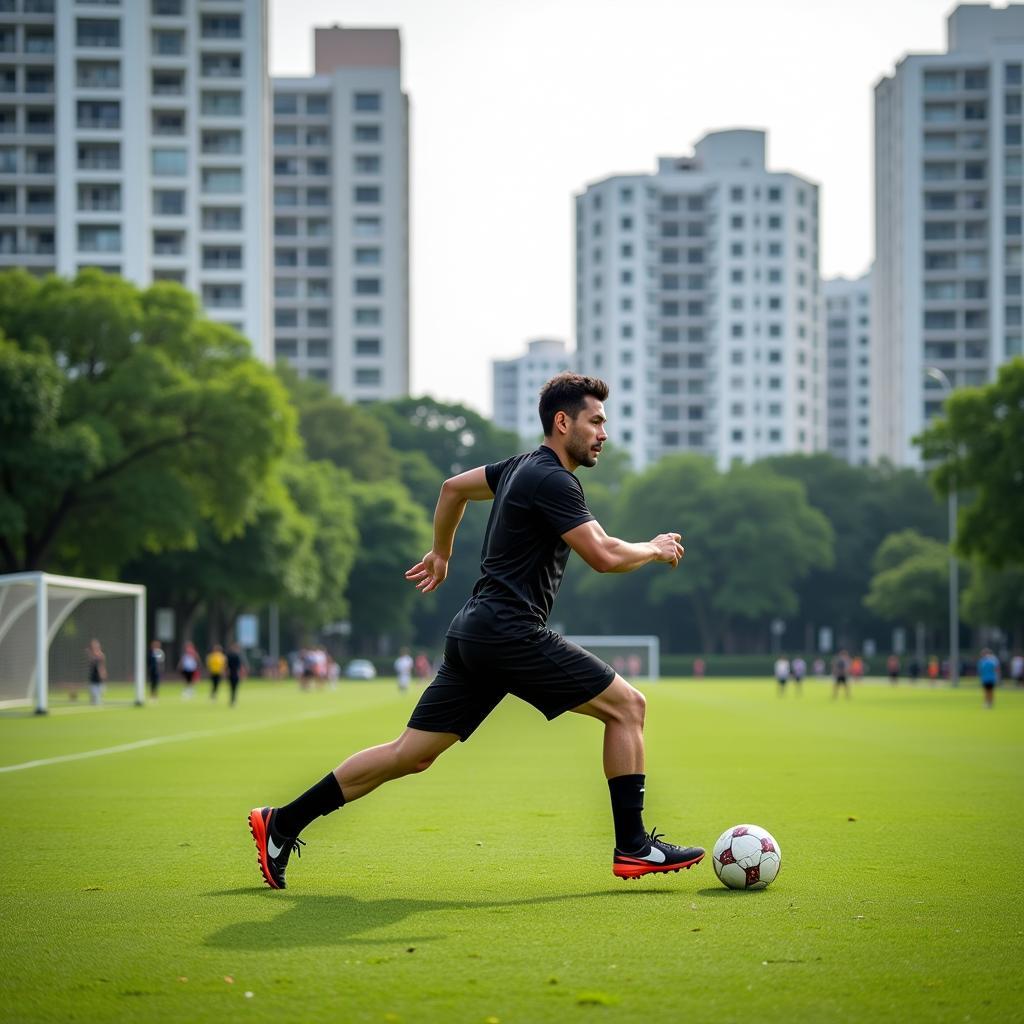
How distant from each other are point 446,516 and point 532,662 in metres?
1.13

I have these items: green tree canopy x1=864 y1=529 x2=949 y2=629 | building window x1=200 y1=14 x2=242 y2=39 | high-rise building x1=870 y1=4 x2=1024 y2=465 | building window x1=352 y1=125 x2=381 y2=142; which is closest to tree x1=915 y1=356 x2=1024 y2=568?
green tree canopy x1=864 y1=529 x2=949 y2=629

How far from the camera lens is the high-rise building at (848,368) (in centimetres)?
18188

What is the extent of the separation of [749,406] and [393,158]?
43.3 m

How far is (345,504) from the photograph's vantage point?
7850cm

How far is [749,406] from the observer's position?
15525 centimetres

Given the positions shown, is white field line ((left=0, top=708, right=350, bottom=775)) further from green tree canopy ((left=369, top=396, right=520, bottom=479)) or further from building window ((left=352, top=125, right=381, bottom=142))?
building window ((left=352, top=125, right=381, bottom=142))

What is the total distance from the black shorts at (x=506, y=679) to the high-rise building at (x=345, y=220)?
128 metres

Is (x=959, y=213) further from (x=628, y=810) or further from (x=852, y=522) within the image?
(x=628, y=810)

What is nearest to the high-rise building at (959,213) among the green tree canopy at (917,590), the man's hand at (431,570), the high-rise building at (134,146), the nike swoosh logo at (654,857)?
the green tree canopy at (917,590)

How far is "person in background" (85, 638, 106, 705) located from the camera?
126 feet

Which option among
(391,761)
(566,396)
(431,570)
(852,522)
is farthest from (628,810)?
(852,522)

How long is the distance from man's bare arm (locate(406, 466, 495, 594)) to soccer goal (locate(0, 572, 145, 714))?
976 inches

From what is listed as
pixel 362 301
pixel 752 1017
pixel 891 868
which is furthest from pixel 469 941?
pixel 362 301

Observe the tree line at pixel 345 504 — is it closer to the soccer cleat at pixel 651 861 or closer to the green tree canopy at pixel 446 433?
the green tree canopy at pixel 446 433
